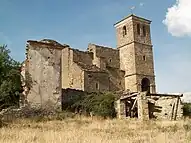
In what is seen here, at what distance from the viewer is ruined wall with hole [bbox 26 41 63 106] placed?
21.4m

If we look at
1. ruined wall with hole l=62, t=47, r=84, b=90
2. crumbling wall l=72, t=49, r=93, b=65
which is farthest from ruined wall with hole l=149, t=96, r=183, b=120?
crumbling wall l=72, t=49, r=93, b=65

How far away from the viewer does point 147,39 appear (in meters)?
41.9

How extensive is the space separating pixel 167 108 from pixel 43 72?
381 inches

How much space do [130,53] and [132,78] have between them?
3.58 metres

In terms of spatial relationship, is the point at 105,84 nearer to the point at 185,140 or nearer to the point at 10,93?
the point at 10,93

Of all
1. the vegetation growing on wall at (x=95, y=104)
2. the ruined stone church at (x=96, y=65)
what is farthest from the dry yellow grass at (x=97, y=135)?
the vegetation growing on wall at (x=95, y=104)

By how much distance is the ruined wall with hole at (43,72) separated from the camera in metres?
21.4

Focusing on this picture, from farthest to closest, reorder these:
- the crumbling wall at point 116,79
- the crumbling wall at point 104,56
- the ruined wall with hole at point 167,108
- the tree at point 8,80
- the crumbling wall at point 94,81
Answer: the crumbling wall at point 116,79
the crumbling wall at point 104,56
the crumbling wall at point 94,81
the ruined wall with hole at point 167,108
the tree at point 8,80

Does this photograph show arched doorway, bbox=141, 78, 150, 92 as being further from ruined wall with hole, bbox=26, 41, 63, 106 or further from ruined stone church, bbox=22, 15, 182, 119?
ruined wall with hole, bbox=26, 41, 63, 106

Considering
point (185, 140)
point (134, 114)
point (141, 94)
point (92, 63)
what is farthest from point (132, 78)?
point (185, 140)

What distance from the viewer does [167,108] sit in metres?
21.7

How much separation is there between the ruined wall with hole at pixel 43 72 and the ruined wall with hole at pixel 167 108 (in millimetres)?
7506

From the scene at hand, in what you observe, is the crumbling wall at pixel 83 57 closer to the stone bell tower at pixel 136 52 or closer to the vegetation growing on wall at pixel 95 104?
the stone bell tower at pixel 136 52

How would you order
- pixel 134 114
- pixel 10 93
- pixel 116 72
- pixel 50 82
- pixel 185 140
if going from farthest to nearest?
pixel 116 72 < pixel 134 114 < pixel 50 82 < pixel 10 93 < pixel 185 140
